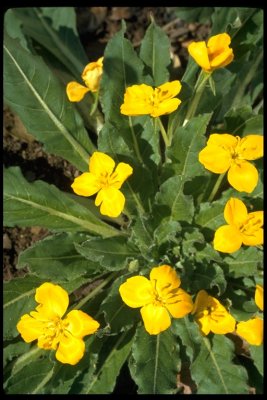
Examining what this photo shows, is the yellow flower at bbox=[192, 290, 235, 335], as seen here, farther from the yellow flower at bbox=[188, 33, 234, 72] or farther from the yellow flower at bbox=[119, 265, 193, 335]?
the yellow flower at bbox=[188, 33, 234, 72]

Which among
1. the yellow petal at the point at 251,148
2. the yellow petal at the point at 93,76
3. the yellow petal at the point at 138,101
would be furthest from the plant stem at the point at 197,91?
the yellow petal at the point at 93,76

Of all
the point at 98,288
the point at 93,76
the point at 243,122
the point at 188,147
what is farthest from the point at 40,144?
the point at 243,122

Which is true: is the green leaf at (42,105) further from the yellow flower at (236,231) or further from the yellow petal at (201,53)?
the yellow flower at (236,231)

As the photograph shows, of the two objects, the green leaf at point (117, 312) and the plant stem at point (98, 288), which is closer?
the green leaf at point (117, 312)

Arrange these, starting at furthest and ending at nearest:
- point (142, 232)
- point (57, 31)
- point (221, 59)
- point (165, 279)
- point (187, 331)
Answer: point (57, 31)
point (142, 232)
point (187, 331)
point (221, 59)
point (165, 279)

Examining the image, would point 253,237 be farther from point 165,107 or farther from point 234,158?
point 165,107

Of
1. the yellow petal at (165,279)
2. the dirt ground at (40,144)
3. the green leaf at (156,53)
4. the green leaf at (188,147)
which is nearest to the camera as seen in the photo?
the yellow petal at (165,279)
